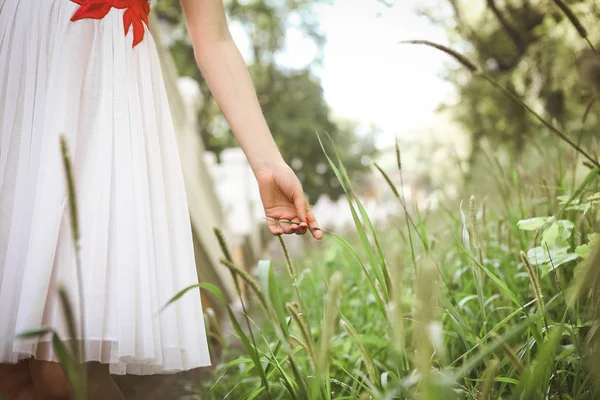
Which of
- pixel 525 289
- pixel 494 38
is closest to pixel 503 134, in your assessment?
pixel 494 38

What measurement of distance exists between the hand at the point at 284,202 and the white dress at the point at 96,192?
22 cm

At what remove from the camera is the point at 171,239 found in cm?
117

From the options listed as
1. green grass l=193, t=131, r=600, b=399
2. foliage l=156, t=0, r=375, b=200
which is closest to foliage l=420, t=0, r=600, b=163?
green grass l=193, t=131, r=600, b=399

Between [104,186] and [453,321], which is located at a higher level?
[104,186]

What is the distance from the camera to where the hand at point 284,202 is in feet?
3.70

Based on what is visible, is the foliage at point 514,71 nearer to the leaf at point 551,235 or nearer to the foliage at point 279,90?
the leaf at point 551,235

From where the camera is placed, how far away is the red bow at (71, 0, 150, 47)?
1.15 meters

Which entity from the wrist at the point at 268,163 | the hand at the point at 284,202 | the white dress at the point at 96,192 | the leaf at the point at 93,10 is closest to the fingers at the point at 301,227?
the hand at the point at 284,202

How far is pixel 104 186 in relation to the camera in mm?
1036

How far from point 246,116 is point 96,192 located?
0.41 metres

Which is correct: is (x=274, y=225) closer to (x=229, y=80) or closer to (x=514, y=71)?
(x=229, y=80)

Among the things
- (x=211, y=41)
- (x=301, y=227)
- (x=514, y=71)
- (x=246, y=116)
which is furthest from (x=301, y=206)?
(x=514, y=71)

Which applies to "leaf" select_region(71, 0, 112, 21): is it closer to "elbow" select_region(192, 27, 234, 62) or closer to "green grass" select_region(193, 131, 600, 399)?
"elbow" select_region(192, 27, 234, 62)

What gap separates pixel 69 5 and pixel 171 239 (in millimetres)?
616
